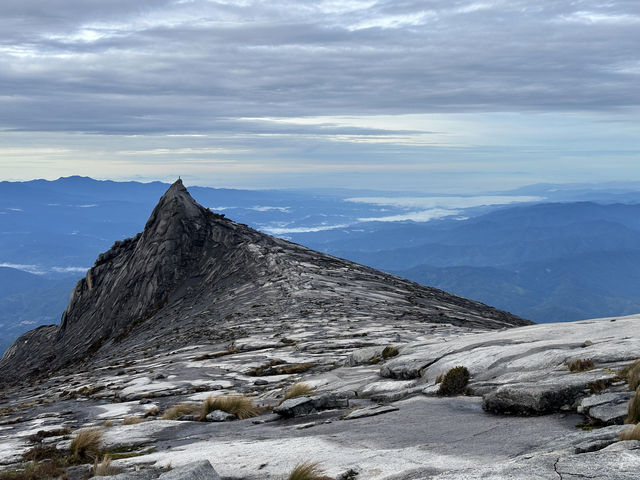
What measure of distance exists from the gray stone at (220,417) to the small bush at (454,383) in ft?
19.4

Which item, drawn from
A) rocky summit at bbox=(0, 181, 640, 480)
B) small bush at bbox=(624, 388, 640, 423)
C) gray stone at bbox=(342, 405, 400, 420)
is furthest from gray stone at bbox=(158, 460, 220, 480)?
small bush at bbox=(624, 388, 640, 423)

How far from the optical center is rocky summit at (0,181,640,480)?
10.3 metres

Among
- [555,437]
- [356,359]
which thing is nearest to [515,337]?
[356,359]

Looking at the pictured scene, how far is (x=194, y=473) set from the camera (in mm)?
9352

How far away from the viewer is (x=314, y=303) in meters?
45.4

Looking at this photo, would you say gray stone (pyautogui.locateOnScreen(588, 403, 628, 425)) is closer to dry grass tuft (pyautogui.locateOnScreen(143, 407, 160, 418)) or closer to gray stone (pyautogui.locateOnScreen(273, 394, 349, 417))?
gray stone (pyautogui.locateOnScreen(273, 394, 349, 417))

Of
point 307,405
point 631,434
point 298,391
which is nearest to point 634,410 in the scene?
point 631,434

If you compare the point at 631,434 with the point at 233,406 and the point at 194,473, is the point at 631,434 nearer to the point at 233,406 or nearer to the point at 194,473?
the point at 194,473

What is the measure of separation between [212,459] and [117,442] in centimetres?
405

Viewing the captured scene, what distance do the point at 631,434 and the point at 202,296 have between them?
53715 mm

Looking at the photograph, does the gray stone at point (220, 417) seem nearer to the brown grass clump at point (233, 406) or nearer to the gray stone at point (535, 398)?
the brown grass clump at point (233, 406)

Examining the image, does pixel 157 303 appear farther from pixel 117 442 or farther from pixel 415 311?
pixel 117 442

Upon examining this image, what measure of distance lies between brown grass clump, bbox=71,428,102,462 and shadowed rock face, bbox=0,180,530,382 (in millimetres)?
23316

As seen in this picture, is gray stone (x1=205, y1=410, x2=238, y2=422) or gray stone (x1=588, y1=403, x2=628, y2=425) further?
gray stone (x1=205, y1=410, x2=238, y2=422)
